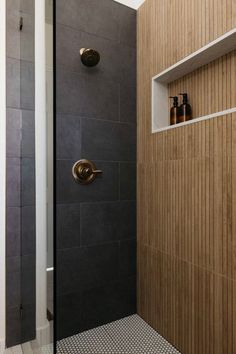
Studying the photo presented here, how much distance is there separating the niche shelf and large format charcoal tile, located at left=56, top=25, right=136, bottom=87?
0.27 metres

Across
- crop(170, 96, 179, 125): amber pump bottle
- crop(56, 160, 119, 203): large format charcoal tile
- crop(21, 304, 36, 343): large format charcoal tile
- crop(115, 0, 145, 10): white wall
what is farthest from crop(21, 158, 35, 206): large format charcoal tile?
crop(115, 0, 145, 10): white wall

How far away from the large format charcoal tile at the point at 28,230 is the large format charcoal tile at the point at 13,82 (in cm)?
61

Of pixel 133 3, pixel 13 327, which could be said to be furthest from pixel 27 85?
pixel 13 327

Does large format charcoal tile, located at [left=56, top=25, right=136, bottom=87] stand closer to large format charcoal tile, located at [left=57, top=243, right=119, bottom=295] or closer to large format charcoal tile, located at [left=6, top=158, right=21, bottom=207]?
large format charcoal tile, located at [left=6, top=158, right=21, bottom=207]

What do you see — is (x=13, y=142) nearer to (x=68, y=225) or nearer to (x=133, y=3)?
(x=68, y=225)

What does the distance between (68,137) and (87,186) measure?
0.34 m

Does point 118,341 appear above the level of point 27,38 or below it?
below

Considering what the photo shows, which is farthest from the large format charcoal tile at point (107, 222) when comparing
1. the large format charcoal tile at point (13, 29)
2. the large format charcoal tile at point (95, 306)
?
the large format charcoal tile at point (13, 29)

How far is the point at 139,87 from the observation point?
1.87 m

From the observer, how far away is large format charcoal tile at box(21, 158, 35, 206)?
1323 mm

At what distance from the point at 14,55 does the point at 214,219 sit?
4.64 feet

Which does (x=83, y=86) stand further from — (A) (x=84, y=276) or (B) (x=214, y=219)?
(A) (x=84, y=276)

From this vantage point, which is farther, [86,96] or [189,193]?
[86,96]

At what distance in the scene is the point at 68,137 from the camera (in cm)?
163
